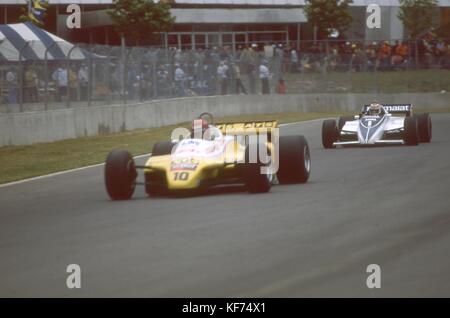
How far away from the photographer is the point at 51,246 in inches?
431

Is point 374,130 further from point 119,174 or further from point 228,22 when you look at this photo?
point 228,22

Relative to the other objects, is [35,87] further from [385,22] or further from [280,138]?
[385,22]

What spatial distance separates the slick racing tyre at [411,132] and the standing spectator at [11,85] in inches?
324

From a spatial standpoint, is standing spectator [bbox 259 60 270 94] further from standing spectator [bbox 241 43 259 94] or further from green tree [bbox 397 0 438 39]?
green tree [bbox 397 0 438 39]

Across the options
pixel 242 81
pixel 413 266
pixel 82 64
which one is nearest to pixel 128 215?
pixel 413 266

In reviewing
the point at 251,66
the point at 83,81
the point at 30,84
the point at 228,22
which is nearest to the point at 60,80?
the point at 83,81

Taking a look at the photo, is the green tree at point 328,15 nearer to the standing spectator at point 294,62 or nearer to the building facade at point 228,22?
the building facade at point 228,22

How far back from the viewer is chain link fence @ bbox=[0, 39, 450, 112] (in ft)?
93.1

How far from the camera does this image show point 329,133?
78.2 feet

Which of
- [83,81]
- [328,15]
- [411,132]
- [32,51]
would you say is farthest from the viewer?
[328,15]

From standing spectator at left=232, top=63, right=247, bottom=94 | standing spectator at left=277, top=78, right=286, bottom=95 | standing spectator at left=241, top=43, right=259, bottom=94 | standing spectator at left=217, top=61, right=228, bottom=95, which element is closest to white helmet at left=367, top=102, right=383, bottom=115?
standing spectator at left=217, top=61, right=228, bottom=95

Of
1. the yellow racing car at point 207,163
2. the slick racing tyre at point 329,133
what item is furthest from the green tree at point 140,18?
the yellow racing car at point 207,163

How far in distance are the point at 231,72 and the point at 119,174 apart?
2728 cm

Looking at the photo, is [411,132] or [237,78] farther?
[237,78]
